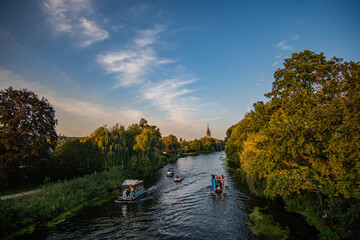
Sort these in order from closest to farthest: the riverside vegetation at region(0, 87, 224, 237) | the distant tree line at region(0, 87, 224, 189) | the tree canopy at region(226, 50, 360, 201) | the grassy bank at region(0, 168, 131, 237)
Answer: the tree canopy at region(226, 50, 360, 201) → the grassy bank at region(0, 168, 131, 237) → the riverside vegetation at region(0, 87, 224, 237) → the distant tree line at region(0, 87, 224, 189)

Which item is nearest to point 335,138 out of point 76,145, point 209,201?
point 209,201

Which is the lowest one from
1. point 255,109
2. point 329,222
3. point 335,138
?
point 329,222

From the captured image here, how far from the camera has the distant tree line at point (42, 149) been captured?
82.7 feet

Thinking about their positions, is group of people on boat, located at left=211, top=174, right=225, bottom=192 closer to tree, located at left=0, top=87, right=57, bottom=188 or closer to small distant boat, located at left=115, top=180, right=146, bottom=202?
small distant boat, located at left=115, top=180, right=146, bottom=202

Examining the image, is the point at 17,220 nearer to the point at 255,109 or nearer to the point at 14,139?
the point at 14,139

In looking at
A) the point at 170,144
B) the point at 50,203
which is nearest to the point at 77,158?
the point at 50,203

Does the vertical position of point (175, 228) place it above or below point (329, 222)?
below

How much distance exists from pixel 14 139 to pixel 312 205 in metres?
35.6

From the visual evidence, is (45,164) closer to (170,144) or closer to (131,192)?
(131,192)

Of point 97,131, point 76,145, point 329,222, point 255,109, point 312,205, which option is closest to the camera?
point 329,222

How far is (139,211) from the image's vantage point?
22031 mm

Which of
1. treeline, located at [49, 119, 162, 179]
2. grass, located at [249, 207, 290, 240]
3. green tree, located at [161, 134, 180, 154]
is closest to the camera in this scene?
grass, located at [249, 207, 290, 240]

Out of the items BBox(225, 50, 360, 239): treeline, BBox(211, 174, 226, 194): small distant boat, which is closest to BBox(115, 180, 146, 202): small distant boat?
BBox(211, 174, 226, 194): small distant boat

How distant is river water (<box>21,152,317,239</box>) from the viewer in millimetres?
16016
